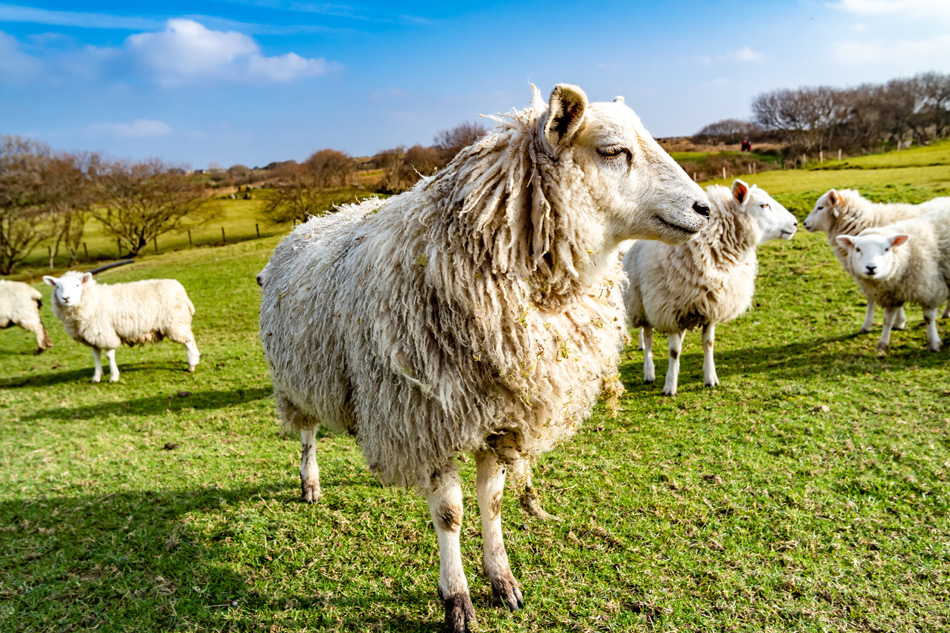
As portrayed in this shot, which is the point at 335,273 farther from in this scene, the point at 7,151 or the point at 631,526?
the point at 7,151

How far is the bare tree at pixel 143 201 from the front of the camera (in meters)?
34.1

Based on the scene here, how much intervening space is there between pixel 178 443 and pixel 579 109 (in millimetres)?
6837

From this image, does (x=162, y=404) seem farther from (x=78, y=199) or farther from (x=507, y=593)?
(x=78, y=199)

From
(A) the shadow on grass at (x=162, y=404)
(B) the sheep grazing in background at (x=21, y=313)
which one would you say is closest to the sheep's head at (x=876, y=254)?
(A) the shadow on grass at (x=162, y=404)

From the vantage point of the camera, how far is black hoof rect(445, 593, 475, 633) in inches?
128

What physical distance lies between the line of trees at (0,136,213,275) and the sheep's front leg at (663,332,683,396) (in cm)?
3735

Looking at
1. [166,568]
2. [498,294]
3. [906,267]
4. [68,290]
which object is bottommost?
[166,568]

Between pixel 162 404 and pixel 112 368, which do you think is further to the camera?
pixel 112 368

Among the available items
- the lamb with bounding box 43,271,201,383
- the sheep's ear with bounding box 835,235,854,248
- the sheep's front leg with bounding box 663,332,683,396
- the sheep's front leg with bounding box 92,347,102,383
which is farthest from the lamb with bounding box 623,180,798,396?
the sheep's front leg with bounding box 92,347,102,383

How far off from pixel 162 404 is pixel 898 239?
11.7 meters

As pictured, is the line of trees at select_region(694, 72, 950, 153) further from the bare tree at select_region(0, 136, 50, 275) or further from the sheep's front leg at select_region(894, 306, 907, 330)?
A: the bare tree at select_region(0, 136, 50, 275)

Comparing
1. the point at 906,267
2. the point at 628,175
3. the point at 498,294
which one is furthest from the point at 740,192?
the point at 498,294

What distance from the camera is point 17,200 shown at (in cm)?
3006

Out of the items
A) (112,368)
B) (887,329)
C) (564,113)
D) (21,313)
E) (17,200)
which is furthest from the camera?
(17,200)
